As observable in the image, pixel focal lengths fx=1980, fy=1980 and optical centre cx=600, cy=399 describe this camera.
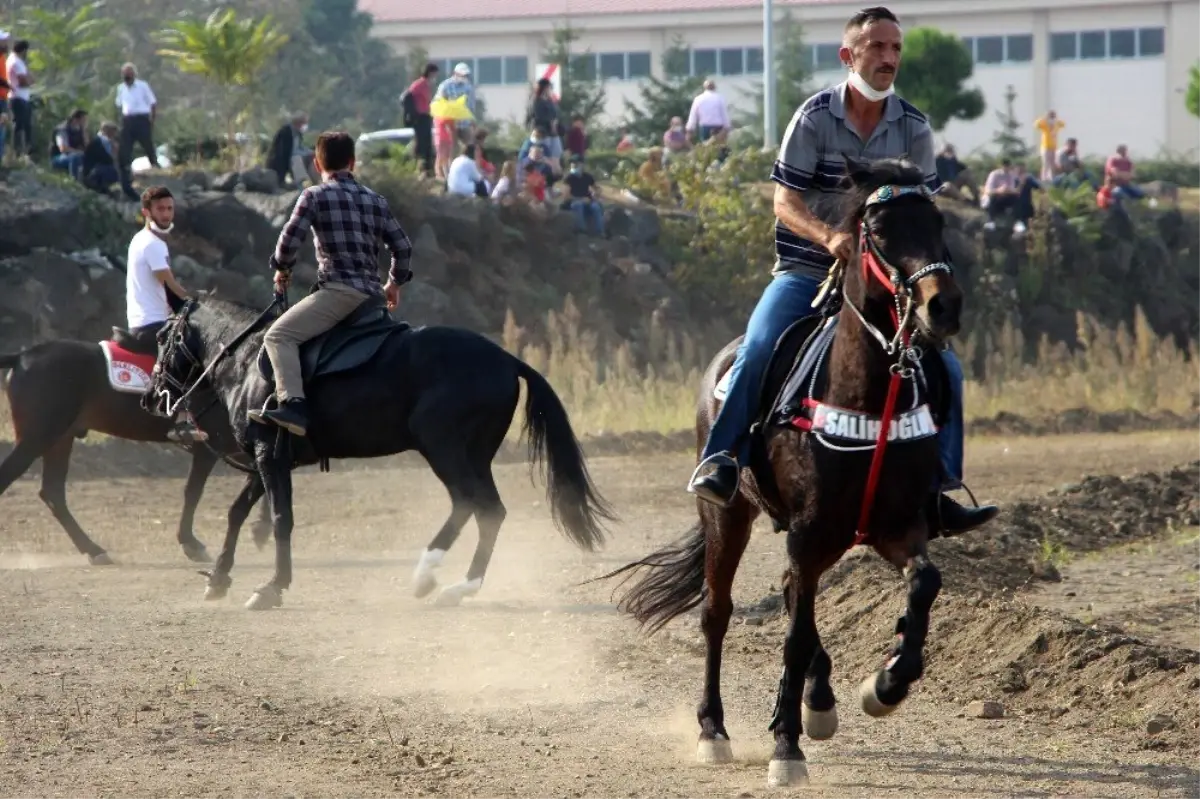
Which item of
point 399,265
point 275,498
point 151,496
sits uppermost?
point 399,265

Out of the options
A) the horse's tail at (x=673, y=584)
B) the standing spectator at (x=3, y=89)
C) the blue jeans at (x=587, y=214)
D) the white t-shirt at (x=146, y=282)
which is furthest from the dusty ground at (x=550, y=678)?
the blue jeans at (x=587, y=214)

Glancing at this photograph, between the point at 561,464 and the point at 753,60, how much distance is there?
61.6m

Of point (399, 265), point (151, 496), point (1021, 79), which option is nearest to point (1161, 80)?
point (1021, 79)

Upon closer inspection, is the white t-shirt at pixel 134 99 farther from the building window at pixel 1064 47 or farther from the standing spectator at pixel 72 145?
the building window at pixel 1064 47

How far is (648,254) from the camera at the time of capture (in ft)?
118

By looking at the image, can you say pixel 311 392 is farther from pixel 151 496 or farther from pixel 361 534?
pixel 151 496

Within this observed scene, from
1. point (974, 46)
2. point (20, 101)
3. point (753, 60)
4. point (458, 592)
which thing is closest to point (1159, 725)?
point (458, 592)

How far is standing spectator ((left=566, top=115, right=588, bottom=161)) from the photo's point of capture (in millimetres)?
37438

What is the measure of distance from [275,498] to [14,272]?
53.7ft

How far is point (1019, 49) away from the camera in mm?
72875

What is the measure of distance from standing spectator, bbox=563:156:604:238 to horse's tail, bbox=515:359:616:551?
22653 millimetres

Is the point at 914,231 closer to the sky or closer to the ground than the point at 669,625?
closer to the sky

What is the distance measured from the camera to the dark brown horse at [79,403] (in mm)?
14758

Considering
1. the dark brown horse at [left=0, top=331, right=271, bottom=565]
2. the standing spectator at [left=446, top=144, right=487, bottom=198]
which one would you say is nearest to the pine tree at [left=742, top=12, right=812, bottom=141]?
the standing spectator at [left=446, top=144, right=487, bottom=198]
